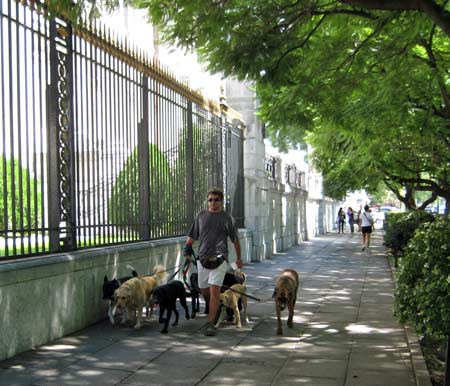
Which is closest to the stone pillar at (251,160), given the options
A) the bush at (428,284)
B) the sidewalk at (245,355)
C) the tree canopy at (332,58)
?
the tree canopy at (332,58)

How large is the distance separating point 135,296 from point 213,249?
1.18m

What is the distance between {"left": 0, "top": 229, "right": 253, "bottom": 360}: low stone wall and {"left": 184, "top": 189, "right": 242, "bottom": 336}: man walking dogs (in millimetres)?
1322

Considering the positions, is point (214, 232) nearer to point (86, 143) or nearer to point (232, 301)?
point (232, 301)

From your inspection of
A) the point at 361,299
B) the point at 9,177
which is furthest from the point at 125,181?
the point at 361,299

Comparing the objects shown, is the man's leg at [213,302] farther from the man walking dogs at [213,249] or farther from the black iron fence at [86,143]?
the black iron fence at [86,143]

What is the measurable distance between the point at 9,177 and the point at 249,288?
6380mm

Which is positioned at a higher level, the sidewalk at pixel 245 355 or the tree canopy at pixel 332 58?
the tree canopy at pixel 332 58

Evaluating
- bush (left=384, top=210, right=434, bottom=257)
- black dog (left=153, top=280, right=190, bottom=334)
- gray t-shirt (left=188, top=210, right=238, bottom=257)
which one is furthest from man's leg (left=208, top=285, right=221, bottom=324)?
bush (left=384, top=210, right=434, bottom=257)

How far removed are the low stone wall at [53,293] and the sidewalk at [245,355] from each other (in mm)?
169

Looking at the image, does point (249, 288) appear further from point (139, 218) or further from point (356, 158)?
point (356, 158)

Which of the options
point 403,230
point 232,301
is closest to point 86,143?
point 232,301

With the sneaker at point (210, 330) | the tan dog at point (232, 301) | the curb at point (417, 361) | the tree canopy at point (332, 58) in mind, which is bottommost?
the curb at point (417, 361)

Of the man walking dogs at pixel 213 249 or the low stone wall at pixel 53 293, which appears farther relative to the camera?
the man walking dogs at pixel 213 249

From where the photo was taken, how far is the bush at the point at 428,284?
15.4 ft
